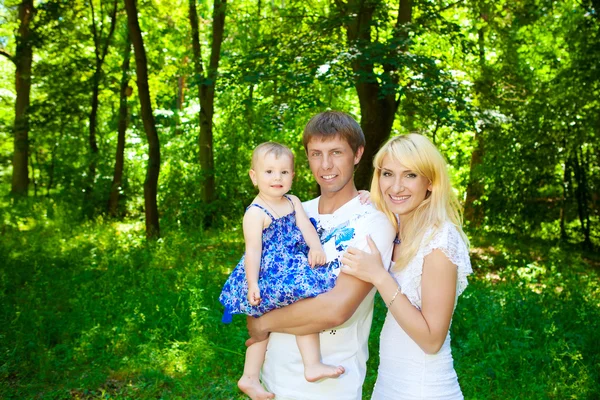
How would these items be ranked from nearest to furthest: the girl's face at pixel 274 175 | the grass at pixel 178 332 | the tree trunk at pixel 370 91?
the girl's face at pixel 274 175
the grass at pixel 178 332
the tree trunk at pixel 370 91

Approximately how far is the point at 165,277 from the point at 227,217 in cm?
601

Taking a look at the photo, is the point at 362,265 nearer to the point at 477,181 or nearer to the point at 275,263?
the point at 275,263

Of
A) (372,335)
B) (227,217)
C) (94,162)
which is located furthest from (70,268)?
(94,162)

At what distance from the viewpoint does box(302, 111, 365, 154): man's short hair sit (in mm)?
2516

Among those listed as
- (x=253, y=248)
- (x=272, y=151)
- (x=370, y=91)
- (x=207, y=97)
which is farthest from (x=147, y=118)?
(x=253, y=248)

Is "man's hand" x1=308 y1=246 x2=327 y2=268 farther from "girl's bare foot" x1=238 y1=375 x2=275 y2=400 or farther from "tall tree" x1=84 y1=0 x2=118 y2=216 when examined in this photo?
"tall tree" x1=84 y1=0 x2=118 y2=216

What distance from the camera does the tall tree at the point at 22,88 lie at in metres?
13.3

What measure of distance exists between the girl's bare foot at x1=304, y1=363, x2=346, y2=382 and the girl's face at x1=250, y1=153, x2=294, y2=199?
757mm

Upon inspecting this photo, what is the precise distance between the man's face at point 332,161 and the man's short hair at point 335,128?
17mm

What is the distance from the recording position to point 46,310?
19.9ft

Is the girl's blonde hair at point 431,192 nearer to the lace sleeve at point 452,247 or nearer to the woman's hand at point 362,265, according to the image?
the lace sleeve at point 452,247

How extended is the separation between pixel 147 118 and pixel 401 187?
835 cm

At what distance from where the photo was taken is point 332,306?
226cm

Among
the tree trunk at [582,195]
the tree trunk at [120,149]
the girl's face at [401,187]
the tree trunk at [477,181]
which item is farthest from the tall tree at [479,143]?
the tree trunk at [120,149]
